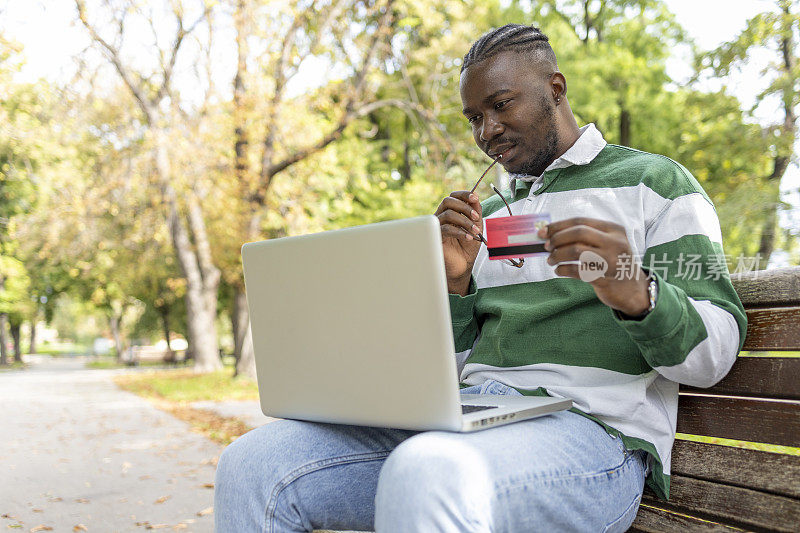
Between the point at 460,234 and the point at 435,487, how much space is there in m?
0.80

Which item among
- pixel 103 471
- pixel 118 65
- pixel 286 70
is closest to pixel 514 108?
pixel 103 471

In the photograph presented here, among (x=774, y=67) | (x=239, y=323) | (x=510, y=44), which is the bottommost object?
(x=239, y=323)

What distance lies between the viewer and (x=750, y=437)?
1.68 meters

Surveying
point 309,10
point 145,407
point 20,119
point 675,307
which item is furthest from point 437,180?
point 675,307

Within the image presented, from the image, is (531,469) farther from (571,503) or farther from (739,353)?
(739,353)

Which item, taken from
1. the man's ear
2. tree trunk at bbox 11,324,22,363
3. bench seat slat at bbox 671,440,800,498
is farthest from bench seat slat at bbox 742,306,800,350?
tree trunk at bbox 11,324,22,363

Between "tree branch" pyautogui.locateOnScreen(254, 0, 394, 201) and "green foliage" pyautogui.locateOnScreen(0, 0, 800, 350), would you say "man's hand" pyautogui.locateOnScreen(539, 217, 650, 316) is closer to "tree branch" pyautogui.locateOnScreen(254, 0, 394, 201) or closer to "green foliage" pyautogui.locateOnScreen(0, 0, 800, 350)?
"green foliage" pyautogui.locateOnScreen(0, 0, 800, 350)

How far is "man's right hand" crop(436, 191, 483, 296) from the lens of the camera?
1857 millimetres

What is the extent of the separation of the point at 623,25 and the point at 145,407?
33.8 ft

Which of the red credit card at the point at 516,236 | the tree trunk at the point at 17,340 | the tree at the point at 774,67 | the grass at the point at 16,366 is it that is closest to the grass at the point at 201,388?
the tree at the point at 774,67

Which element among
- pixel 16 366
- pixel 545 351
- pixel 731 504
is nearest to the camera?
pixel 731 504

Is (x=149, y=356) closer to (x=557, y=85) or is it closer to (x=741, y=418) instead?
(x=557, y=85)

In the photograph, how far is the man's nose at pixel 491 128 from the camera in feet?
6.78

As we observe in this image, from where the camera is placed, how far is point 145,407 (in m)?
9.69
